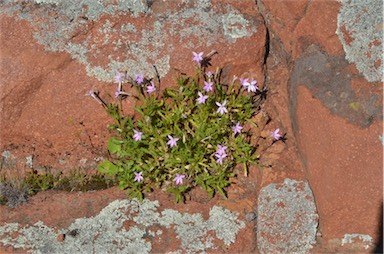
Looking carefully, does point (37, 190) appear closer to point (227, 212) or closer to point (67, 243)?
point (67, 243)

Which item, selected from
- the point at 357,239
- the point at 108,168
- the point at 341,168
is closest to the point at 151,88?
the point at 108,168

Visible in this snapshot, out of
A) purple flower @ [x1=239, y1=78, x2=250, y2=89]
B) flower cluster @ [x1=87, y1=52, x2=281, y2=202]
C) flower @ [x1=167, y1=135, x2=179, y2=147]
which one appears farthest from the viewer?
purple flower @ [x1=239, y1=78, x2=250, y2=89]

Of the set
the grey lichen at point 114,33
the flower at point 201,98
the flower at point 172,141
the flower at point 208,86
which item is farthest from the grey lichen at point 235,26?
the flower at point 172,141

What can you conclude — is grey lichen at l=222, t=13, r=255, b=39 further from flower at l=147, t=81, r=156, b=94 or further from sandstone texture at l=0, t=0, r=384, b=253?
flower at l=147, t=81, r=156, b=94

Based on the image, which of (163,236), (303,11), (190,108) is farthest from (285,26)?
(163,236)

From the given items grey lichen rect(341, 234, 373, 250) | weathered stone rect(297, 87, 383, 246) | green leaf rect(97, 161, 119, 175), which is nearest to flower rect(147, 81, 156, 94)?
green leaf rect(97, 161, 119, 175)

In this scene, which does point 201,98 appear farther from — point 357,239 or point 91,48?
point 357,239
